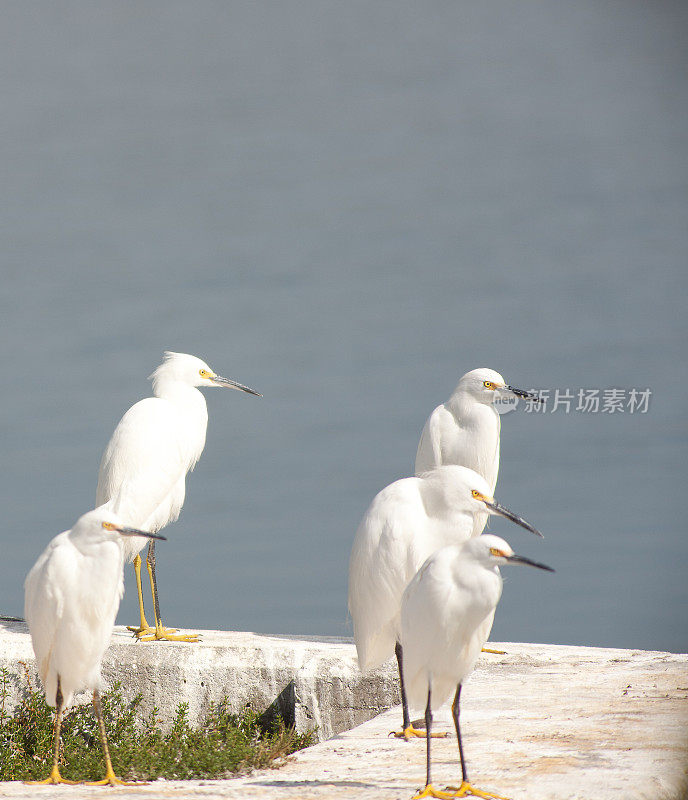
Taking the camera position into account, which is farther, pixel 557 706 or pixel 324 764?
pixel 557 706

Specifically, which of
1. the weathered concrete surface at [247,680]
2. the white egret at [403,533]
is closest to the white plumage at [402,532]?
the white egret at [403,533]

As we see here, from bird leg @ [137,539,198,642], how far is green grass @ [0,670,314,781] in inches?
28.9

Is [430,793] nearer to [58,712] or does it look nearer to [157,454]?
[58,712]

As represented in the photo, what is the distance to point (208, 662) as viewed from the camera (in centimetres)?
761

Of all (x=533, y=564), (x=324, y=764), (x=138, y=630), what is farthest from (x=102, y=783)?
(x=138, y=630)

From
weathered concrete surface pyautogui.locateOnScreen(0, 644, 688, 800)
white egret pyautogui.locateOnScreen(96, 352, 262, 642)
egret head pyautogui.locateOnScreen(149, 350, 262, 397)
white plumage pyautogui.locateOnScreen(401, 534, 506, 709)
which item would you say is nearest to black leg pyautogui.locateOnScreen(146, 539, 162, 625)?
white egret pyautogui.locateOnScreen(96, 352, 262, 642)

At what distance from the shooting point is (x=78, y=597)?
205 inches

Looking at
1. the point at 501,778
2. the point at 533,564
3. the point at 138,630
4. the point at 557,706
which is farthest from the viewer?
the point at 138,630

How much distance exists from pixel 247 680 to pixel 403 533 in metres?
2.50

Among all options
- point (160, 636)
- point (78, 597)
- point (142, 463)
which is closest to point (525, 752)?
point (78, 597)

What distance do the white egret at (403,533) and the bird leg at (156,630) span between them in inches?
103

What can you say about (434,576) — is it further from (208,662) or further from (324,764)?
(208,662)

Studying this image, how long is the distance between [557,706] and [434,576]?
7.80 feet

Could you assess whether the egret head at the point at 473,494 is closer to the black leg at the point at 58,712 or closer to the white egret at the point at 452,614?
the white egret at the point at 452,614
